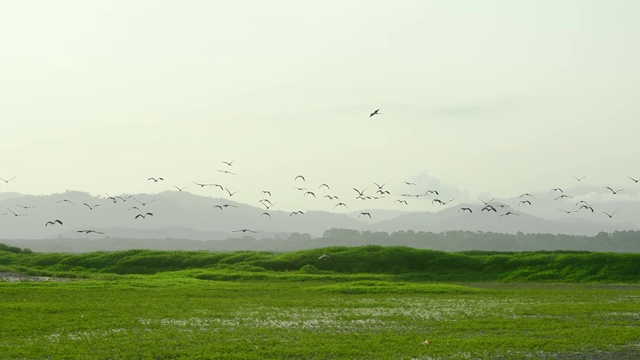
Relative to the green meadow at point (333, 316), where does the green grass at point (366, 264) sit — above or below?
above

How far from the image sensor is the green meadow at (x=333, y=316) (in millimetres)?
26953

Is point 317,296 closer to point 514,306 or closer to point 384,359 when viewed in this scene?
point 514,306

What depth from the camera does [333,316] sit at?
123 ft

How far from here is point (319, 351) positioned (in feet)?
87.4

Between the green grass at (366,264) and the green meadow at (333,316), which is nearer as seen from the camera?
the green meadow at (333,316)

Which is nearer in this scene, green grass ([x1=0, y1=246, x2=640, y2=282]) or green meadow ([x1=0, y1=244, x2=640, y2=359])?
green meadow ([x1=0, y1=244, x2=640, y2=359])

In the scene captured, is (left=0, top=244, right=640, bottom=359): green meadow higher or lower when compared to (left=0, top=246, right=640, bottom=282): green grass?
lower

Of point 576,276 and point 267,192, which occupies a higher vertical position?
point 267,192

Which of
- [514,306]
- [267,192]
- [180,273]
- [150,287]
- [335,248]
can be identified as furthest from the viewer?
[335,248]

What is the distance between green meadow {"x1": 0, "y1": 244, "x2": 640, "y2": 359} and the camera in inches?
1061

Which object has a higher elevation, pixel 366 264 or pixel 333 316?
pixel 366 264

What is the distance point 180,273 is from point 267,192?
14.2m

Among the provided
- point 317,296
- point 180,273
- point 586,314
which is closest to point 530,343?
point 586,314

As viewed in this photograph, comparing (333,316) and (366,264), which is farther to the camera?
(366,264)
